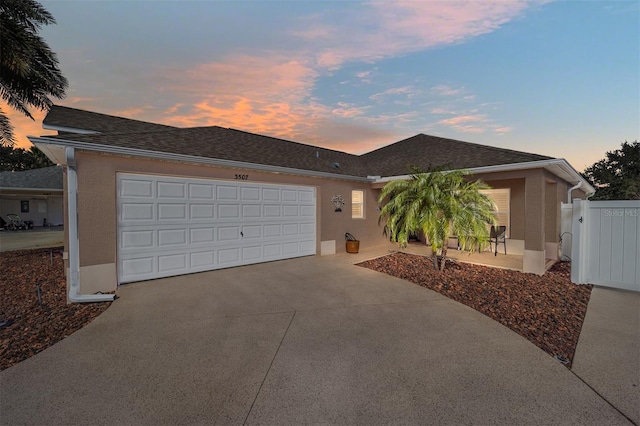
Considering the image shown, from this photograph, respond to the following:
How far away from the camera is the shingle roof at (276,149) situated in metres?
6.64

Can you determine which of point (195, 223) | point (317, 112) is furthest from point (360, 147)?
point (195, 223)

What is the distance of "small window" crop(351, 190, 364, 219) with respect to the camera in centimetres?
1095

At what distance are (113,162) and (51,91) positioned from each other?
5.28m

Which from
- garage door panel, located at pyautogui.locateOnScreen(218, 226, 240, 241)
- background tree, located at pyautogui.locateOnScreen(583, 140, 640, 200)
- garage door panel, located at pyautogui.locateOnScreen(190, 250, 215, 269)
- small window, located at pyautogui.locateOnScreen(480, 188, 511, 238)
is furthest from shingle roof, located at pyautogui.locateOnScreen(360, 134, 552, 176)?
background tree, located at pyautogui.locateOnScreen(583, 140, 640, 200)

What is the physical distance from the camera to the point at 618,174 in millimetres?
25891

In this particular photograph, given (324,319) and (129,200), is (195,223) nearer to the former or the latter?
(129,200)

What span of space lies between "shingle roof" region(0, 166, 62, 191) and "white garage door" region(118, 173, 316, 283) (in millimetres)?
14945

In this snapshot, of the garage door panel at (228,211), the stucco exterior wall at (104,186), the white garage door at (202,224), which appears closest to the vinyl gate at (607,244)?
the white garage door at (202,224)

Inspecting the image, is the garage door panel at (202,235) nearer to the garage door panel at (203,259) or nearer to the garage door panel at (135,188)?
the garage door panel at (203,259)

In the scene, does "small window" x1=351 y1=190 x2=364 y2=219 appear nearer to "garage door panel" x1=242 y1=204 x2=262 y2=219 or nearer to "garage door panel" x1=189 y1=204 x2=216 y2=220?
"garage door panel" x1=242 y1=204 x2=262 y2=219

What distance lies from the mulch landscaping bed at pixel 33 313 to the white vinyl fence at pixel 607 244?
9714 millimetres

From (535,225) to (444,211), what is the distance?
2.52 metres

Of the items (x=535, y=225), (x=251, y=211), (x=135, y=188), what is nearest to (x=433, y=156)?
(x=535, y=225)

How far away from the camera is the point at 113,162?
19.0ft
